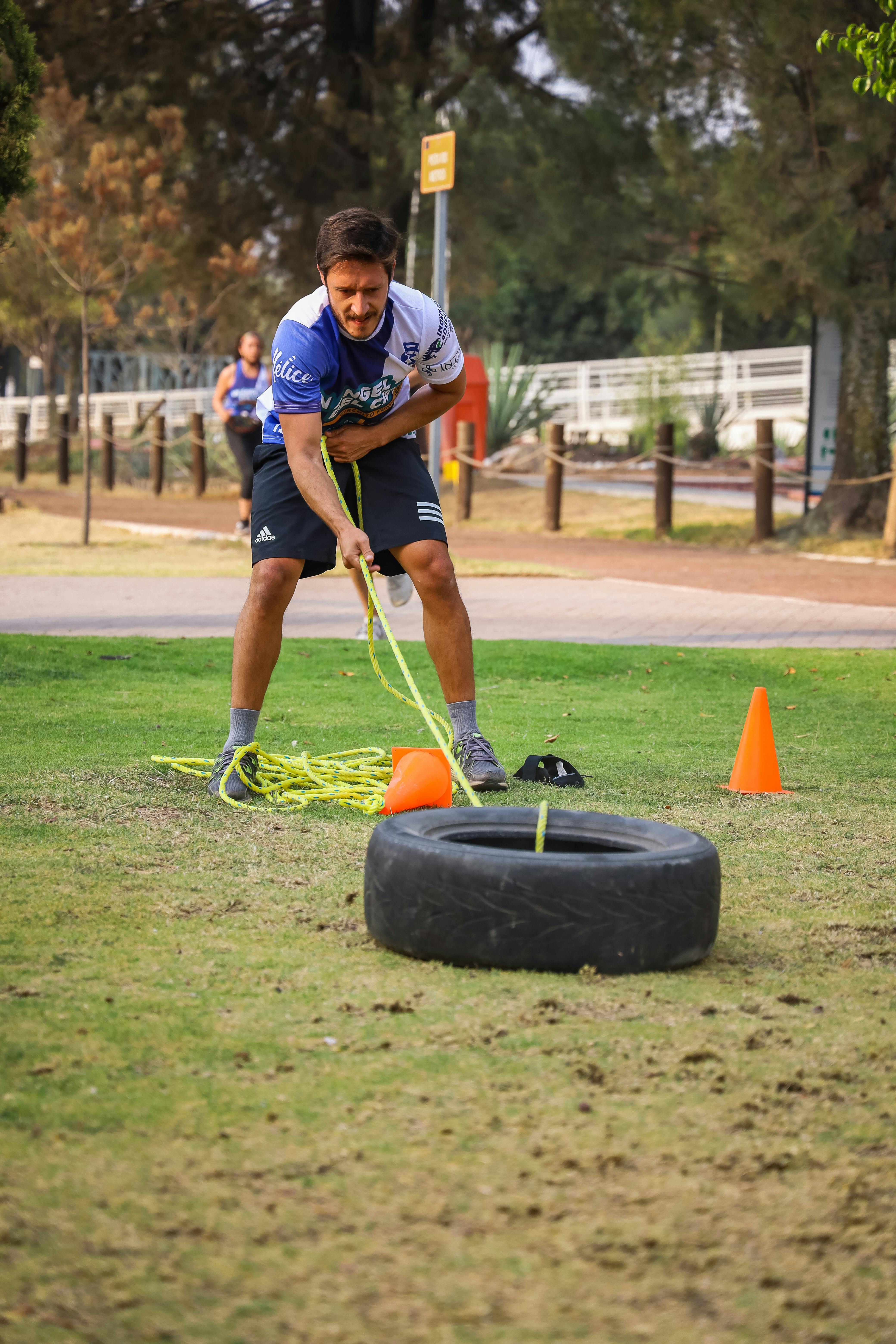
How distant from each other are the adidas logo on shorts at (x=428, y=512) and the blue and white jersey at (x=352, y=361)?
27 cm

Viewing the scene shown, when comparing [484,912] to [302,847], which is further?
[302,847]

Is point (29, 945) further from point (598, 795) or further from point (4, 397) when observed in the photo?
point (4, 397)

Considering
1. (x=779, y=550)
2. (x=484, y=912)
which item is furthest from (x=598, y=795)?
(x=779, y=550)

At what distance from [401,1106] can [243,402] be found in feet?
38.4

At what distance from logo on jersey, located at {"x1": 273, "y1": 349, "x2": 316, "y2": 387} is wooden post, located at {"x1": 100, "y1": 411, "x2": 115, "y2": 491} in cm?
2185

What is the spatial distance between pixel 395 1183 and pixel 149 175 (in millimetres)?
16861

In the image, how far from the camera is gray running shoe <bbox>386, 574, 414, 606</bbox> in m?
7.12

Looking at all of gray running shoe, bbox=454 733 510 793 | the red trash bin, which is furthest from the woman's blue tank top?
gray running shoe, bbox=454 733 510 793

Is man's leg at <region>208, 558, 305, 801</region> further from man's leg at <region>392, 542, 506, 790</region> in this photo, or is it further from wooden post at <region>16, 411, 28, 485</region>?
wooden post at <region>16, 411, 28, 485</region>

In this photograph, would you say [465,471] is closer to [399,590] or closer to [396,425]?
[399,590]

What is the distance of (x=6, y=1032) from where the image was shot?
7.81 ft

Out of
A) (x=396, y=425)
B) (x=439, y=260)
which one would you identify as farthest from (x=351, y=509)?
(x=439, y=260)

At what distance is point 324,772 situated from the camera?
452cm

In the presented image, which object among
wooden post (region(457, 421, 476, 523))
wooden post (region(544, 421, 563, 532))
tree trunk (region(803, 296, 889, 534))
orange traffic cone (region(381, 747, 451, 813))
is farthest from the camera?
wooden post (region(457, 421, 476, 523))
